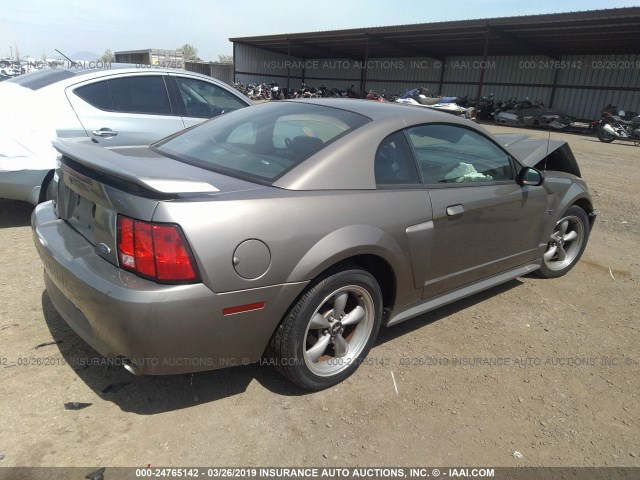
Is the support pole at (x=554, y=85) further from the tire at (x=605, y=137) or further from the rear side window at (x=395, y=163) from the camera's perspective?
the rear side window at (x=395, y=163)

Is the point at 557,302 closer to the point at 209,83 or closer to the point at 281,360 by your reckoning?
the point at 281,360

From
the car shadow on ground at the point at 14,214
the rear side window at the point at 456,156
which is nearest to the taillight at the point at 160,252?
the rear side window at the point at 456,156

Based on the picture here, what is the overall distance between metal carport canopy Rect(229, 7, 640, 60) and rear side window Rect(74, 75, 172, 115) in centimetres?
1736

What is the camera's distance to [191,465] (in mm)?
2070

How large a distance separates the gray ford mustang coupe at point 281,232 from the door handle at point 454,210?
1cm

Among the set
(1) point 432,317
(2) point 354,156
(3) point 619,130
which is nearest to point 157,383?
(2) point 354,156

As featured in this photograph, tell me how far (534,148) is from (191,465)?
3.86 metres

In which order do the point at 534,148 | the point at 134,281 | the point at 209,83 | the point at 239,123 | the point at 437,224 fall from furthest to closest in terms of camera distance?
→ the point at 209,83 < the point at 534,148 < the point at 239,123 < the point at 437,224 < the point at 134,281

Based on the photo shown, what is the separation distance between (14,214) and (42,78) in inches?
59.5

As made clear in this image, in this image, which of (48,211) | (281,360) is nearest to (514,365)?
(281,360)

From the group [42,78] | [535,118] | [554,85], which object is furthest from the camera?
[554,85]

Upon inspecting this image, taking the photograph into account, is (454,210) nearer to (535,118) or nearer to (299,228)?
(299,228)

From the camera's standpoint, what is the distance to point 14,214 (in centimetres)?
520

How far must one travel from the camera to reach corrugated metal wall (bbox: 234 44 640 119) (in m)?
23.4
